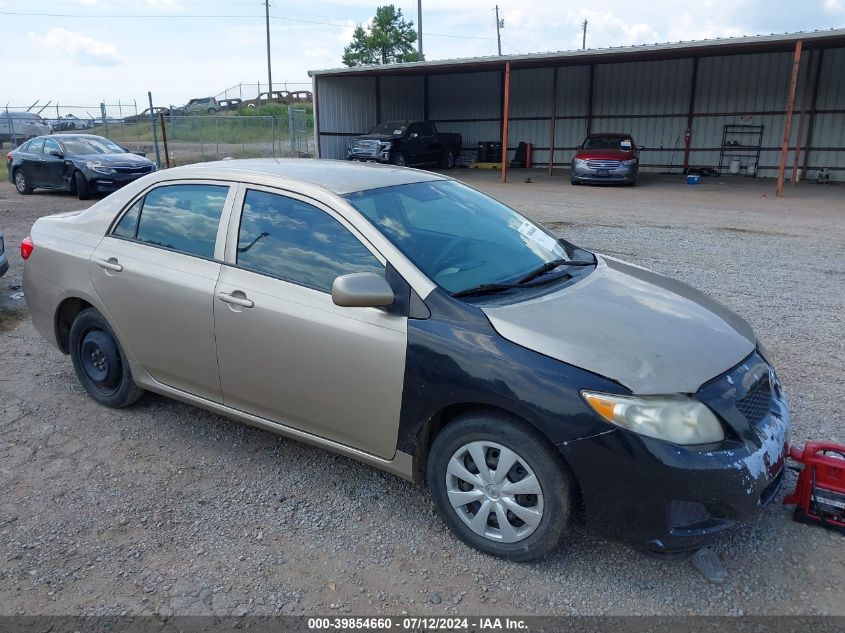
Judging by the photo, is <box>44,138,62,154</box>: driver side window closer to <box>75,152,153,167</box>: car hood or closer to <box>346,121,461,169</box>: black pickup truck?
<box>75,152,153,167</box>: car hood

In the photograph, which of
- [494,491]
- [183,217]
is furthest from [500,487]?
[183,217]

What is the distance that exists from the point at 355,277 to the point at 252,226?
36.5 inches

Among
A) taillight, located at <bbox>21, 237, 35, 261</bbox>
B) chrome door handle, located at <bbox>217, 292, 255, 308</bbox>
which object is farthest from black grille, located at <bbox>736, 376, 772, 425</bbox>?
taillight, located at <bbox>21, 237, 35, 261</bbox>

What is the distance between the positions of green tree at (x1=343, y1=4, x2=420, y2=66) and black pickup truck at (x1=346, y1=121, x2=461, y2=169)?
111 feet

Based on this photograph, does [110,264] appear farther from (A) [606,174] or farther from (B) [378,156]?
(B) [378,156]

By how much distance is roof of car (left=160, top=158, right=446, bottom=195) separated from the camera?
11.5 feet

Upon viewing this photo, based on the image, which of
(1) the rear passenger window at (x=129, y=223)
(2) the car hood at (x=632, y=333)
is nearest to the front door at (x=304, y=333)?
(2) the car hood at (x=632, y=333)

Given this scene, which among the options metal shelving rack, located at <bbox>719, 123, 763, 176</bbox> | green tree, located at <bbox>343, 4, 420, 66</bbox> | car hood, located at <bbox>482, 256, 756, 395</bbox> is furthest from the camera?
green tree, located at <bbox>343, 4, 420, 66</bbox>

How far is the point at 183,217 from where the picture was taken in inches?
152

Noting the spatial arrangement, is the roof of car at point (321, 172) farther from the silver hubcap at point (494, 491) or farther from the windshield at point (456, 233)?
the silver hubcap at point (494, 491)

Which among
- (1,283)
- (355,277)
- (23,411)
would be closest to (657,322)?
(355,277)

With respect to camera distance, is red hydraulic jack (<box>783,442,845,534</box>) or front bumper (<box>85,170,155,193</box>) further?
front bumper (<box>85,170,155,193</box>)

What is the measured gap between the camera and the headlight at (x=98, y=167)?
14992mm

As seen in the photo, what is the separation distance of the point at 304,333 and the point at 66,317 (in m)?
2.29
